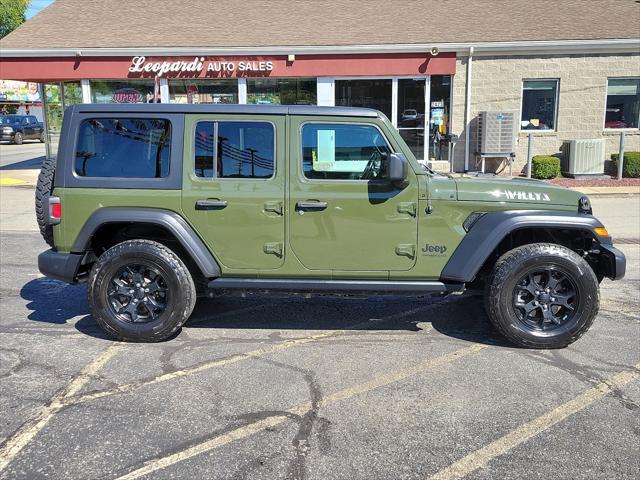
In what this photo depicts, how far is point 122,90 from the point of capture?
16.8 metres

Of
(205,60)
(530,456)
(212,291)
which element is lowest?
(530,456)

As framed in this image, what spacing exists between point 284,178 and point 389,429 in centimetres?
213

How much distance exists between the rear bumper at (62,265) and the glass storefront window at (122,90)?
12786 millimetres

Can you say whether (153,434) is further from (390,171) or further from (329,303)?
(329,303)

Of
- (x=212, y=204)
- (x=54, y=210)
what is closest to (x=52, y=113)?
(x=54, y=210)

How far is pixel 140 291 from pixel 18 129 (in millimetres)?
34657

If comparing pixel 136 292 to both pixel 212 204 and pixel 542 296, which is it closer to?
pixel 212 204

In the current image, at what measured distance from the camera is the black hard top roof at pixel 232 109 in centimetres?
467

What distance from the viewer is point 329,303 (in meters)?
6.04

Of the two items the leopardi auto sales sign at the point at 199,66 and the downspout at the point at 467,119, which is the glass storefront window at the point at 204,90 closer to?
the leopardi auto sales sign at the point at 199,66

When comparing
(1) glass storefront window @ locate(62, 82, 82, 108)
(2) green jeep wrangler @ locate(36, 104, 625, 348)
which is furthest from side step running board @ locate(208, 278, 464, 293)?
(1) glass storefront window @ locate(62, 82, 82, 108)

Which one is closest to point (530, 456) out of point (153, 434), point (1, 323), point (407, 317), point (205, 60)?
point (153, 434)

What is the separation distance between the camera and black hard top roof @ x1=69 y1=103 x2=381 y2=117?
4672mm

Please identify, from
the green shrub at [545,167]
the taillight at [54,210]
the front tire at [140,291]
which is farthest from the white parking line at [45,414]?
the green shrub at [545,167]
